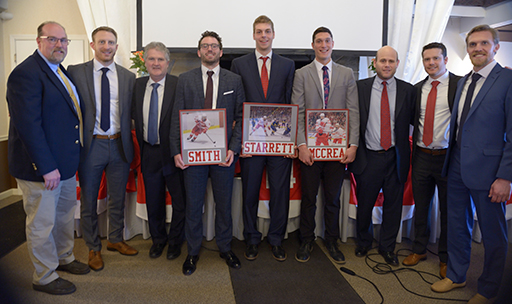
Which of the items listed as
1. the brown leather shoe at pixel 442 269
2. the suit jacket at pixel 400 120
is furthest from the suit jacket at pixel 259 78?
the brown leather shoe at pixel 442 269

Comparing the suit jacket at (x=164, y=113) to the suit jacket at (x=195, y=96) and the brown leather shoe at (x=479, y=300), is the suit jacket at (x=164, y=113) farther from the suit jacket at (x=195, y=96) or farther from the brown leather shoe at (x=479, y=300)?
the brown leather shoe at (x=479, y=300)

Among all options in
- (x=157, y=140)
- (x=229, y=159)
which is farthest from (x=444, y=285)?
(x=157, y=140)

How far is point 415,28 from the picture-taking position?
3.95 meters

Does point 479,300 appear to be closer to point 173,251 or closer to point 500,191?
point 500,191

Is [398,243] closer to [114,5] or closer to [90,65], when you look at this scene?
[90,65]

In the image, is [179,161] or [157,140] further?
[157,140]

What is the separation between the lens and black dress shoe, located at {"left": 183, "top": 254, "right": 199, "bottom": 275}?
231 cm

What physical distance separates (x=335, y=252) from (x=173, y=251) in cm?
137

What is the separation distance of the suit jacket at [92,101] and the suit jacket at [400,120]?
74.0 inches

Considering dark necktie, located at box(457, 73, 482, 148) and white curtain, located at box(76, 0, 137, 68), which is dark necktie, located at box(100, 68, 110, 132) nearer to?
white curtain, located at box(76, 0, 137, 68)

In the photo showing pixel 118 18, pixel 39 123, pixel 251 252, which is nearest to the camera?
pixel 39 123

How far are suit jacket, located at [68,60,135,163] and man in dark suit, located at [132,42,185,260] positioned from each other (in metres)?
0.07

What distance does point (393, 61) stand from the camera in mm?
2393

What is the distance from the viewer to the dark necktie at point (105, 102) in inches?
91.0
